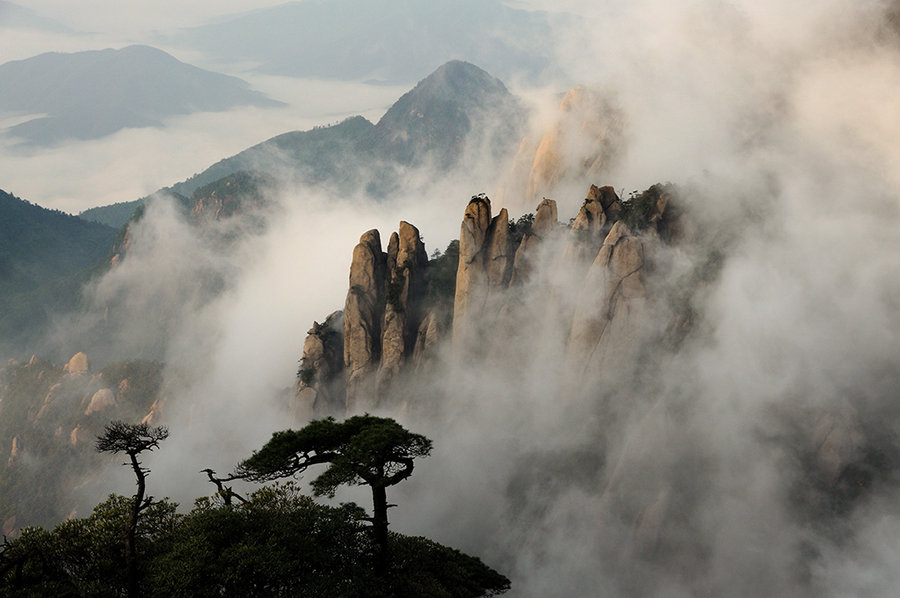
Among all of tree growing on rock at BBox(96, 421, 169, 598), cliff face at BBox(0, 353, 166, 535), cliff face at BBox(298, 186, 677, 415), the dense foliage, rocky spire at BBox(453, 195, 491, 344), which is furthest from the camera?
cliff face at BBox(0, 353, 166, 535)

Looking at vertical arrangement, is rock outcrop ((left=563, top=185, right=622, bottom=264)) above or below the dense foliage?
above

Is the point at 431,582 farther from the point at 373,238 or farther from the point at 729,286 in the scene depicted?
the point at 373,238

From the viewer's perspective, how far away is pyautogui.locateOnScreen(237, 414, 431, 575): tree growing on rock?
2520cm

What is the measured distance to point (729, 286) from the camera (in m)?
61.5

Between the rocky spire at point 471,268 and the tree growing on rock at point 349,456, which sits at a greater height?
the rocky spire at point 471,268

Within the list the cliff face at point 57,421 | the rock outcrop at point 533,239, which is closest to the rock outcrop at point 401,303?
the rock outcrop at point 533,239

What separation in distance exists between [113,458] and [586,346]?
13506 cm

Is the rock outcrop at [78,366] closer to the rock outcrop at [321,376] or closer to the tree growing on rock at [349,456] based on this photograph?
the rock outcrop at [321,376]

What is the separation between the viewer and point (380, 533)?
27.0 metres

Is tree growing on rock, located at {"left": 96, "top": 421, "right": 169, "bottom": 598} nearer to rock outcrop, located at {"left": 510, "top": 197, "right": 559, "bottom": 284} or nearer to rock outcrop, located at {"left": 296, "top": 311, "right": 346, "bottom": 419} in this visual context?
rock outcrop, located at {"left": 510, "top": 197, "right": 559, "bottom": 284}

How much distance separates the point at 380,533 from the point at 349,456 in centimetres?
441

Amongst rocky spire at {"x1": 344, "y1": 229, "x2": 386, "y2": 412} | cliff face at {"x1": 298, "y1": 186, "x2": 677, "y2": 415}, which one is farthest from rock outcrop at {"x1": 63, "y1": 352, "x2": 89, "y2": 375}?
rocky spire at {"x1": 344, "y1": 229, "x2": 386, "y2": 412}

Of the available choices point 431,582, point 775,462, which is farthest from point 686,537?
point 431,582

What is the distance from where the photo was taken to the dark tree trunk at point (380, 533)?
26688mm
